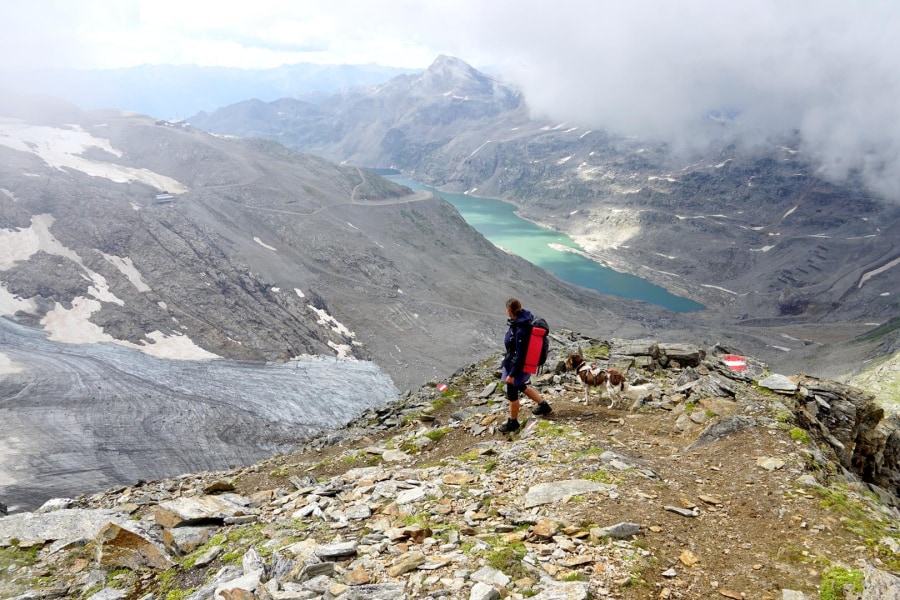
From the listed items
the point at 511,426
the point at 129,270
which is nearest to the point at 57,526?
the point at 511,426

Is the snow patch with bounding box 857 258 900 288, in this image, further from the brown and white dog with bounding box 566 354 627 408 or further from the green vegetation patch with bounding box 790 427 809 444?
the green vegetation patch with bounding box 790 427 809 444

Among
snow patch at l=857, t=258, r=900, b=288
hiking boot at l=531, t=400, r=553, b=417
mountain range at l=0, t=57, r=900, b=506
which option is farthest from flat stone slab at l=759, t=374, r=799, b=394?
snow patch at l=857, t=258, r=900, b=288

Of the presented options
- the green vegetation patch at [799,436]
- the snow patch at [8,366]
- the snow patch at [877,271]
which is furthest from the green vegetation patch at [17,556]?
the snow patch at [877,271]

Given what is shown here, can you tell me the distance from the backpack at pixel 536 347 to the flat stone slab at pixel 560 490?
3584mm

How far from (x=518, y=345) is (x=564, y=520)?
5.47 meters

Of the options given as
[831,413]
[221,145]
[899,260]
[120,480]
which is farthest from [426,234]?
[899,260]

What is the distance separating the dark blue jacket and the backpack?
0.10 metres

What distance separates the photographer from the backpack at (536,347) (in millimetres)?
13227

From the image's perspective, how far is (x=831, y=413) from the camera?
14.8m

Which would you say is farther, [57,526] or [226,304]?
[226,304]

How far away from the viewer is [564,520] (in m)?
8.50

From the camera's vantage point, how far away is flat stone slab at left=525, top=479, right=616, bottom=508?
31.1 ft

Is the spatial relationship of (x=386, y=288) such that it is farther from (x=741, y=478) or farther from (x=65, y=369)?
(x=741, y=478)

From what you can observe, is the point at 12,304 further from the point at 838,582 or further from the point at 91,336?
the point at 838,582
